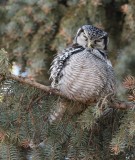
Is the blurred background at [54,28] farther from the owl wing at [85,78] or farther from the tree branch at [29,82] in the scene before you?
the tree branch at [29,82]

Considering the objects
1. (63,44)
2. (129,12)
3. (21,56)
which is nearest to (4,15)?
(21,56)

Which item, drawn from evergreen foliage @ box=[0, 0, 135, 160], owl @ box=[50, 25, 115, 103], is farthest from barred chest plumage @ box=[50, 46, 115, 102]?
evergreen foliage @ box=[0, 0, 135, 160]

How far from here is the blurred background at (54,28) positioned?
3.81m

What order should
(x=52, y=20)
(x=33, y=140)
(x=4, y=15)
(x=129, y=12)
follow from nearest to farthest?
1. (x=33, y=140)
2. (x=129, y=12)
3. (x=52, y=20)
4. (x=4, y=15)

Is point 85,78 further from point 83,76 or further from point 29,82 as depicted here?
point 29,82

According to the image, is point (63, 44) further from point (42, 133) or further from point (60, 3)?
point (42, 133)

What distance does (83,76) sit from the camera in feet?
9.16

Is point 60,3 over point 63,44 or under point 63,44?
over

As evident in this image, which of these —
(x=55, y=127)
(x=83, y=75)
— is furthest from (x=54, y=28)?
(x=55, y=127)

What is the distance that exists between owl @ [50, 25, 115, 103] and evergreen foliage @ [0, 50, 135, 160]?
18 cm

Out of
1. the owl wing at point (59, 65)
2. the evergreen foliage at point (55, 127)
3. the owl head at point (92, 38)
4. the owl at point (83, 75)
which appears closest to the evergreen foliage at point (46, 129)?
the evergreen foliage at point (55, 127)

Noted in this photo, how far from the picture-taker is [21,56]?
4.18 metres

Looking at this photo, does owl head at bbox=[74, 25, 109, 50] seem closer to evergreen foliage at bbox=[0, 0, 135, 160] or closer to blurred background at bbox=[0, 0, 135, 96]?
blurred background at bbox=[0, 0, 135, 96]

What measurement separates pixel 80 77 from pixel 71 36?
3.56 feet
